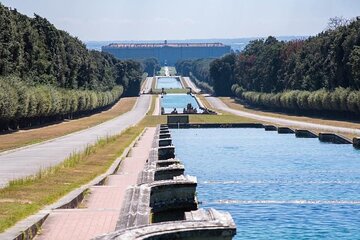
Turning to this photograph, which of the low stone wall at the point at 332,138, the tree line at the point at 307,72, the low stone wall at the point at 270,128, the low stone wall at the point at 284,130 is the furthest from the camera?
the tree line at the point at 307,72

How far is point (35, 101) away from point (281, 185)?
149 ft

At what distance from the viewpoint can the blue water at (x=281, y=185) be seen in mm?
20234

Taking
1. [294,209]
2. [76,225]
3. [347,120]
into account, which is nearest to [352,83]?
[347,120]

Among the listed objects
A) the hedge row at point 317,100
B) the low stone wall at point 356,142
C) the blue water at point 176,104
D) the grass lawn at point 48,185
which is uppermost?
the hedge row at point 317,100

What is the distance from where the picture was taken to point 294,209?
75.3ft

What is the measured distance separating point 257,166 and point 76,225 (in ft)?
76.1

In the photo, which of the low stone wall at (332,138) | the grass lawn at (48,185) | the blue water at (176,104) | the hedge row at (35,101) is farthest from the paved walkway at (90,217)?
the blue water at (176,104)

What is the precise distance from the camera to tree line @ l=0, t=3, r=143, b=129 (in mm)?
67375

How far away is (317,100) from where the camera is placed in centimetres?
8769

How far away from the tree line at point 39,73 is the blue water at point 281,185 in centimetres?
1775

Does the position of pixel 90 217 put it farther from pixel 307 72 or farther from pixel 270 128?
pixel 307 72

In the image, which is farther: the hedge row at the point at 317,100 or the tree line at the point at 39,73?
the hedge row at the point at 317,100

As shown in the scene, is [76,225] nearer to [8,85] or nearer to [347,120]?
[8,85]

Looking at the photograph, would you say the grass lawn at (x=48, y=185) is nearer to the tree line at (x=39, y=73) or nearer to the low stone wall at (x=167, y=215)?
the low stone wall at (x=167, y=215)
